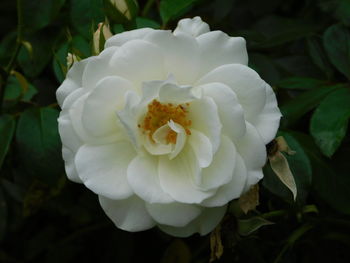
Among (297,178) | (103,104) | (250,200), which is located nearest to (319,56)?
(297,178)

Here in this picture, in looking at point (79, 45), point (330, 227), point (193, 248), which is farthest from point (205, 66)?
point (193, 248)

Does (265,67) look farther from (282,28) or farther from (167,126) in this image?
(167,126)

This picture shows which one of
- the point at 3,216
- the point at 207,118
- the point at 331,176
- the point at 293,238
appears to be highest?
the point at 207,118

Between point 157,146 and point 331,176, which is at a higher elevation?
point 157,146

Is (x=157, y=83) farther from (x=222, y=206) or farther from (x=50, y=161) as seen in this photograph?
(x=50, y=161)

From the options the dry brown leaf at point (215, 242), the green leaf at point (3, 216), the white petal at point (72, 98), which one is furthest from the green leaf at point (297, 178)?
the green leaf at point (3, 216)

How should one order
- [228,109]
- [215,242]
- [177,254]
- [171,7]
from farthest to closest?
[177,254] → [171,7] → [215,242] → [228,109]

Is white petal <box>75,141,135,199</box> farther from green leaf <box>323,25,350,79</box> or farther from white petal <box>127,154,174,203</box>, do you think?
green leaf <box>323,25,350,79</box>

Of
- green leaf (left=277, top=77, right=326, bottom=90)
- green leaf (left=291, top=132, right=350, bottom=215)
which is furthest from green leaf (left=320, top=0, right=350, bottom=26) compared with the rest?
green leaf (left=291, top=132, right=350, bottom=215)

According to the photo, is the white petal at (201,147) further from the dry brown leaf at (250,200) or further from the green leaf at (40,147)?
the green leaf at (40,147)
